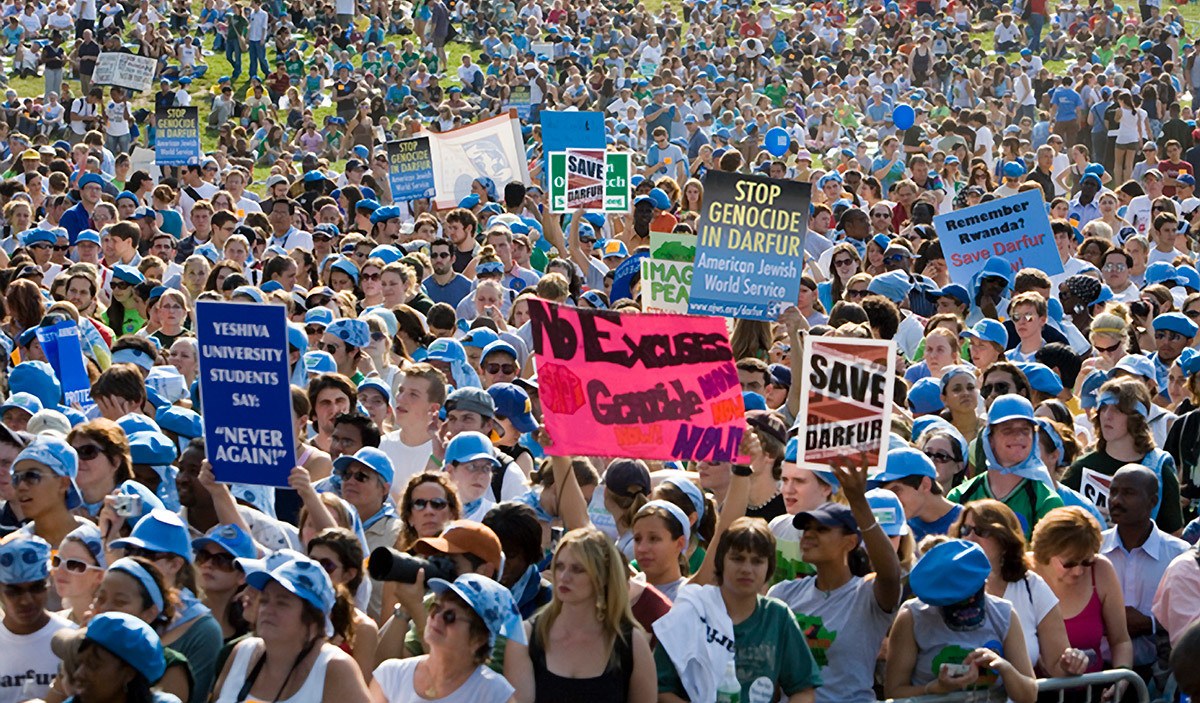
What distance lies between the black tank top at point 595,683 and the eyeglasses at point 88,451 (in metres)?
2.69

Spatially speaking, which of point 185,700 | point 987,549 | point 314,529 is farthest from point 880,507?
point 185,700

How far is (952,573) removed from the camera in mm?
6789

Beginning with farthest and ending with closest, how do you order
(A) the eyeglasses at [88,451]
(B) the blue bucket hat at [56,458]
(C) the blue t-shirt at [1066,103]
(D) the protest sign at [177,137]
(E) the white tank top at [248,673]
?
(C) the blue t-shirt at [1066,103] < (D) the protest sign at [177,137] < (A) the eyeglasses at [88,451] < (B) the blue bucket hat at [56,458] < (E) the white tank top at [248,673]

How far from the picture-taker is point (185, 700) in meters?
6.33

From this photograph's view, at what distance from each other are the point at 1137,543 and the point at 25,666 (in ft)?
14.6

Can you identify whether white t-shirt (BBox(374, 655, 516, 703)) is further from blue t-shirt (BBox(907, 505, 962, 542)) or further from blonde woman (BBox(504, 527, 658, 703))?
blue t-shirt (BBox(907, 505, 962, 542))

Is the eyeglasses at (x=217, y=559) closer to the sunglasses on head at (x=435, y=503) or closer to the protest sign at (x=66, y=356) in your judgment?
the sunglasses on head at (x=435, y=503)

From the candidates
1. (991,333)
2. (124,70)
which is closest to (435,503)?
(991,333)

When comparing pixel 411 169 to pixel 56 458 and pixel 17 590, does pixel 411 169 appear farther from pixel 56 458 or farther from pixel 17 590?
pixel 17 590

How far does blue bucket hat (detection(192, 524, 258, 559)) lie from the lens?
23.3 ft

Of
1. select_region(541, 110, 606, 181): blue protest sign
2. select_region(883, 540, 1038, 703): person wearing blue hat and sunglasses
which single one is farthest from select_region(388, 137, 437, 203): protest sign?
select_region(883, 540, 1038, 703): person wearing blue hat and sunglasses

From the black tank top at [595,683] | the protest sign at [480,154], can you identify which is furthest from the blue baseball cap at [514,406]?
the protest sign at [480,154]

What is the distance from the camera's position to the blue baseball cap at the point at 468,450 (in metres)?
8.50

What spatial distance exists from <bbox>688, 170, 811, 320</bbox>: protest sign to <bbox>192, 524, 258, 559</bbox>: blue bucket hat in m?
5.11
